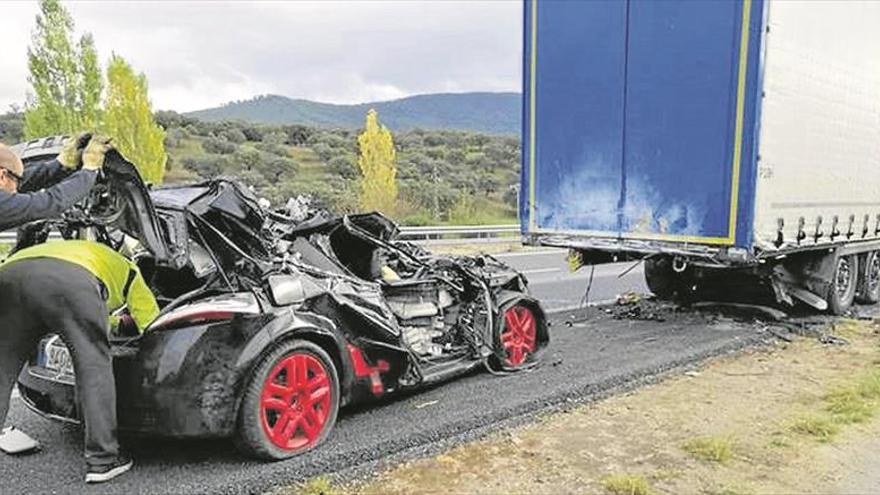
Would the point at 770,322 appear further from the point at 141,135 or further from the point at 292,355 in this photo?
the point at 141,135

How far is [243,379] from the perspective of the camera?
11.9ft

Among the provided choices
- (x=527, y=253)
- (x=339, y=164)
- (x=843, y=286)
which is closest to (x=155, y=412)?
(x=843, y=286)

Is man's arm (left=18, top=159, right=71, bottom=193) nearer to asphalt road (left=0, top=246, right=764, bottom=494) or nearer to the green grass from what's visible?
asphalt road (left=0, top=246, right=764, bottom=494)

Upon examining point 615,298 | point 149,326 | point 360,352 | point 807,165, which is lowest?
point 615,298

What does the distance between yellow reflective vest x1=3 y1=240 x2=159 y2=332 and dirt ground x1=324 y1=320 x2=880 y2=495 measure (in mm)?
1268

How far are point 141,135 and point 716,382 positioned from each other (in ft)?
68.7

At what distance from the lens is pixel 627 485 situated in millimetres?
3543

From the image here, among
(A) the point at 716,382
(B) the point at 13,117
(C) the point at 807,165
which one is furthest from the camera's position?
(B) the point at 13,117

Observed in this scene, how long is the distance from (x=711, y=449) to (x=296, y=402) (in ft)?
7.75

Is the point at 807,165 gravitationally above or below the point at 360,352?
above

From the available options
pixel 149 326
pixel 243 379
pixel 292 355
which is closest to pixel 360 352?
pixel 292 355

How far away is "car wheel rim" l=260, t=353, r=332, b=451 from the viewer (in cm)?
378

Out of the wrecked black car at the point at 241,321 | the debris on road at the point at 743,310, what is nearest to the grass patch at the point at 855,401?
the wrecked black car at the point at 241,321

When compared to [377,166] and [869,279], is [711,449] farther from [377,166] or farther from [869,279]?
[377,166]
